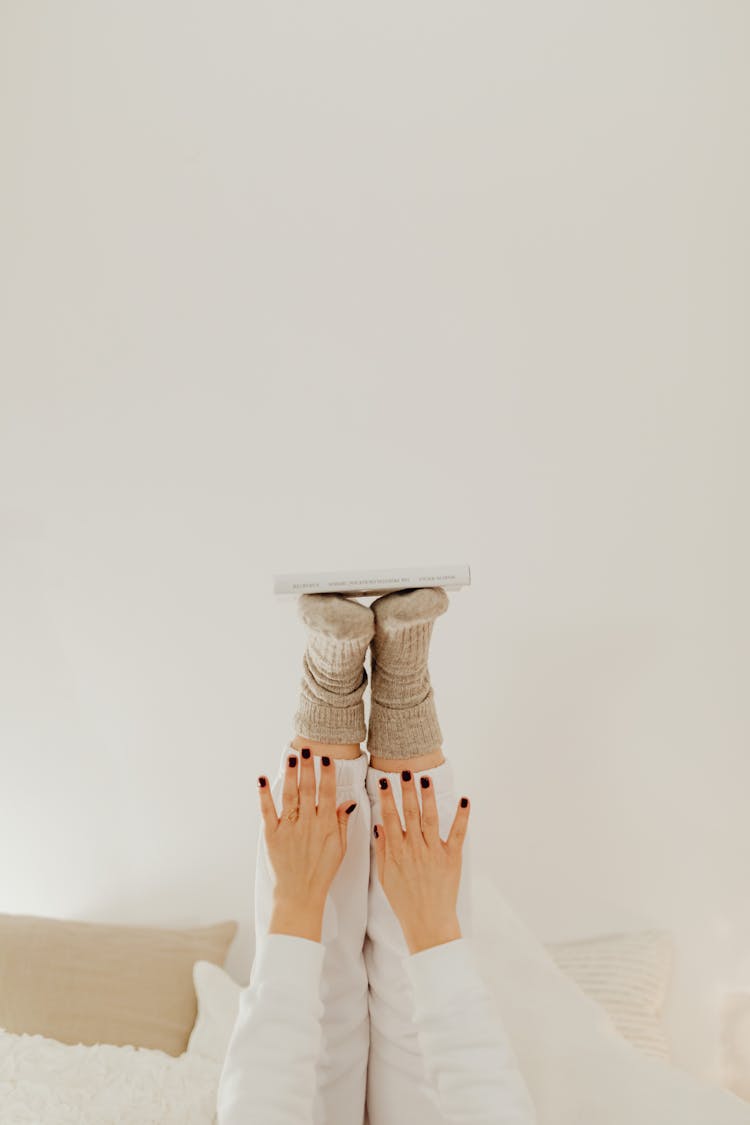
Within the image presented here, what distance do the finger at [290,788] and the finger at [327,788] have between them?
3 cm

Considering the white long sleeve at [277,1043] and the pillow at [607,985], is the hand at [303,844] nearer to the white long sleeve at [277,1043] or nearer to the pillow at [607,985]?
the white long sleeve at [277,1043]

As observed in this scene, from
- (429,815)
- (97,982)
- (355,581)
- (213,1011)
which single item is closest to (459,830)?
(429,815)

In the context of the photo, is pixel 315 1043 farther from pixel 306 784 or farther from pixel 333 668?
pixel 333 668

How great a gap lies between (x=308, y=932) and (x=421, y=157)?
4.90ft

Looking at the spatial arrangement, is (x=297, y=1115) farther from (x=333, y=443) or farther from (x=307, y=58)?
(x=307, y=58)

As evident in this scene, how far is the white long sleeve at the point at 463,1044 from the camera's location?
0.92 meters

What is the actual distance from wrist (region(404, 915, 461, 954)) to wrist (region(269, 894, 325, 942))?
12cm

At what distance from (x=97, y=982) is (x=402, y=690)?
2.59ft

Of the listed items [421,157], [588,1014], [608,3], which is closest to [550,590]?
[588,1014]

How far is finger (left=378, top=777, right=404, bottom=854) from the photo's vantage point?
3.61 feet

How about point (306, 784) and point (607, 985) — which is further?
point (607, 985)

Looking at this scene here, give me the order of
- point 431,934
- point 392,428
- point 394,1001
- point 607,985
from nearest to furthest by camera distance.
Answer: point 431,934, point 394,1001, point 607,985, point 392,428

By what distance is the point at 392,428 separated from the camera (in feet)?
5.55

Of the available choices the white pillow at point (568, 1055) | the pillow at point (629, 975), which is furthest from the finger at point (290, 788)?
the pillow at point (629, 975)
